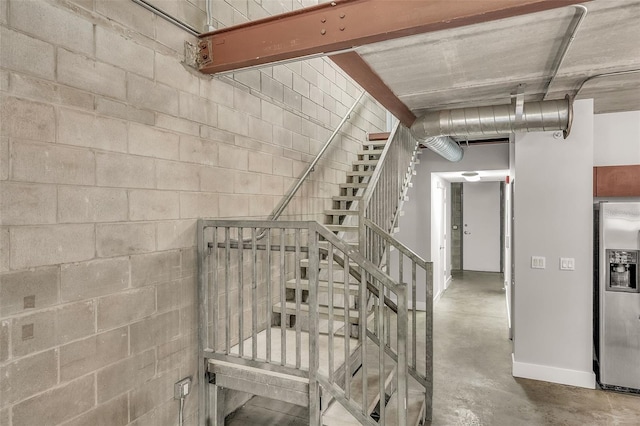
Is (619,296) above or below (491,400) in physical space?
above

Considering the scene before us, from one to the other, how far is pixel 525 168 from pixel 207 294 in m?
3.46

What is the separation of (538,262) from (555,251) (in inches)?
7.7

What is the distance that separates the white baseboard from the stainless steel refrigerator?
0.13 metres

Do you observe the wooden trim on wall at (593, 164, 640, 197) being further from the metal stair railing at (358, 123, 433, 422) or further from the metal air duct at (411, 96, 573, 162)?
the metal stair railing at (358, 123, 433, 422)

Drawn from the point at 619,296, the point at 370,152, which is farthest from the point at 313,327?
the point at 370,152

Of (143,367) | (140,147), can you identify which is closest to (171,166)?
(140,147)

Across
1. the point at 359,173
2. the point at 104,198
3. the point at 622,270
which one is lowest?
the point at 622,270

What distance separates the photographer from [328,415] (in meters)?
2.61

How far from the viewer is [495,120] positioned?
367 cm

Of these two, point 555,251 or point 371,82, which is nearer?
point 371,82

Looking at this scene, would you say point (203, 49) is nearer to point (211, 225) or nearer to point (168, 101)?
point (168, 101)

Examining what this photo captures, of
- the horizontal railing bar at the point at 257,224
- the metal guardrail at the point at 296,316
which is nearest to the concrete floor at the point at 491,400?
the metal guardrail at the point at 296,316

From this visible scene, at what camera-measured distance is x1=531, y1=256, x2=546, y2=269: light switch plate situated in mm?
3895

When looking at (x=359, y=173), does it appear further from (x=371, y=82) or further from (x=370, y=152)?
(x=371, y=82)
